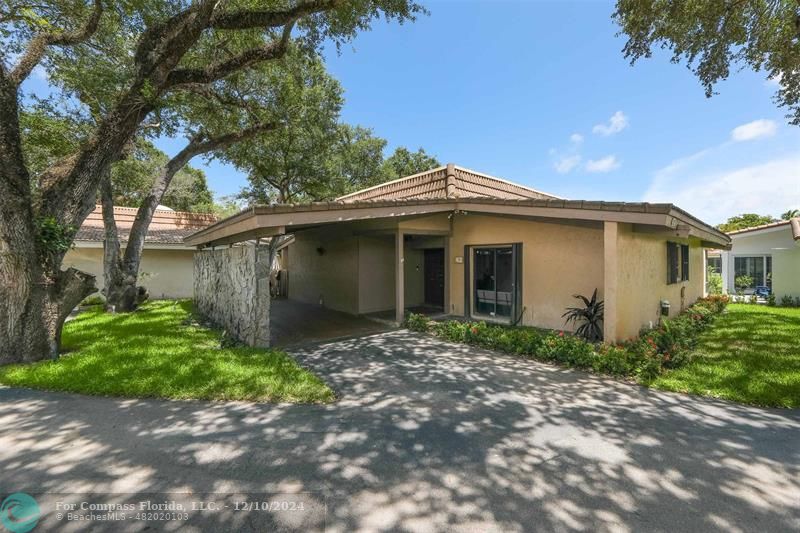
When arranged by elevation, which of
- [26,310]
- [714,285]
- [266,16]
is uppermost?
[266,16]

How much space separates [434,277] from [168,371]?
28.8 feet

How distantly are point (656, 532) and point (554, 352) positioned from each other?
413 cm

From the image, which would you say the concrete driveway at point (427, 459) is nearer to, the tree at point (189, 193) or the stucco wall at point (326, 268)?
the stucco wall at point (326, 268)

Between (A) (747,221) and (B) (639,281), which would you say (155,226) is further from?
(A) (747,221)

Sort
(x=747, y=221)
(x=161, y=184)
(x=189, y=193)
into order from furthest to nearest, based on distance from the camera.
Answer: (x=747, y=221) → (x=189, y=193) → (x=161, y=184)

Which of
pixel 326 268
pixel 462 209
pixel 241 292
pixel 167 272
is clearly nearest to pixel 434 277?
pixel 326 268

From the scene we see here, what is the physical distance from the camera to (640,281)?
733 cm

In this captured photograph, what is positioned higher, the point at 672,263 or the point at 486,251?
the point at 486,251

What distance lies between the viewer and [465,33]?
1055cm

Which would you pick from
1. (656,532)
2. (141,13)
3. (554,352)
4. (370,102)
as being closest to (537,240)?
(554,352)

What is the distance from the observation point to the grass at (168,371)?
4.60 meters

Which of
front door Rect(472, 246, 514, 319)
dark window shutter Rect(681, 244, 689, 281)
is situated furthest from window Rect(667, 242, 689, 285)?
front door Rect(472, 246, 514, 319)

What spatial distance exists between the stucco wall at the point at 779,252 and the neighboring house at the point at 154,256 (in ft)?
80.8

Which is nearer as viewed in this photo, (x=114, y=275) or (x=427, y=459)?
(x=427, y=459)
